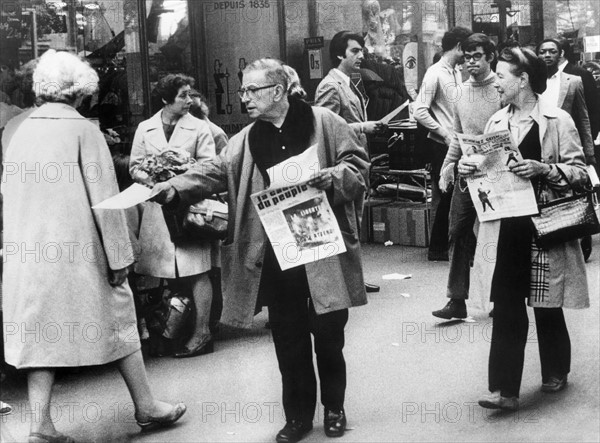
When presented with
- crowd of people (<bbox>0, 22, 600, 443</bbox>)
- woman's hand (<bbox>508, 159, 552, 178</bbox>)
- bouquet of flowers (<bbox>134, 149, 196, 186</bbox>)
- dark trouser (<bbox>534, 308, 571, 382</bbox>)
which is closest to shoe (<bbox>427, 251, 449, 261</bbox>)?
bouquet of flowers (<bbox>134, 149, 196, 186</bbox>)

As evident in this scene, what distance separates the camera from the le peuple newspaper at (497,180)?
4.96 meters

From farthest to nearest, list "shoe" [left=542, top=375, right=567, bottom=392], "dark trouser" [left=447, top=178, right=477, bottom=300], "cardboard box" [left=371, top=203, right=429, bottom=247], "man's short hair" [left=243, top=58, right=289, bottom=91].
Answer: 1. "cardboard box" [left=371, top=203, right=429, bottom=247]
2. "dark trouser" [left=447, top=178, right=477, bottom=300]
3. "shoe" [left=542, top=375, right=567, bottom=392]
4. "man's short hair" [left=243, top=58, right=289, bottom=91]

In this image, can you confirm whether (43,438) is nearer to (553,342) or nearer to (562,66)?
(553,342)

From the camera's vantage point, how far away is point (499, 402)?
508 centimetres

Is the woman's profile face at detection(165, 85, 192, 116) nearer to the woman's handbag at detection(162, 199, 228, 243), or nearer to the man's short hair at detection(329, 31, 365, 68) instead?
the woman's handbag at detection(162, 199, 228, 243)

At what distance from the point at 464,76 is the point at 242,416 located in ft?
17.4

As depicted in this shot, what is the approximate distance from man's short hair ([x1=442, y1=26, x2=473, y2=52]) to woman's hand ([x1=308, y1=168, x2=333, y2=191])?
3.87 meters

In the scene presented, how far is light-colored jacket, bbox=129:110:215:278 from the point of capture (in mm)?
6504

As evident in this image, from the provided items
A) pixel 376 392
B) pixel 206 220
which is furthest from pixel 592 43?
pixel 376 392

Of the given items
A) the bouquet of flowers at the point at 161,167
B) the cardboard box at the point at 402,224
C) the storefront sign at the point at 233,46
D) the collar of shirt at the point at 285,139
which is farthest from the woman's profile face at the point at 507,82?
the storefront sign at the point at 233,46

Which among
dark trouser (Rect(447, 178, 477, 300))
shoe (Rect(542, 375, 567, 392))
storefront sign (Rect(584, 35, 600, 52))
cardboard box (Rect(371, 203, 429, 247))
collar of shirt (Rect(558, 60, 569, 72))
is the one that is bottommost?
shoe (Rect(542, 375, 567, 392))

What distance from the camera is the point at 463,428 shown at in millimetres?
5012

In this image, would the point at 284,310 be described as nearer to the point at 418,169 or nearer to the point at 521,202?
the point at 521,202

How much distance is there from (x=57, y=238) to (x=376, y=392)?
186cm
